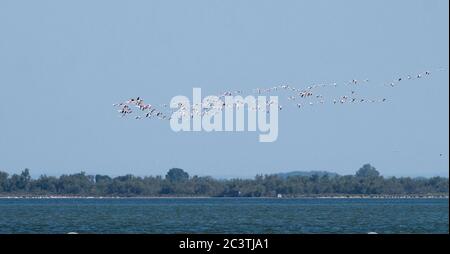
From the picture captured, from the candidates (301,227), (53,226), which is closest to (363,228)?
(301,227)

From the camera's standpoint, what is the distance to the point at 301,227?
4569 inches
